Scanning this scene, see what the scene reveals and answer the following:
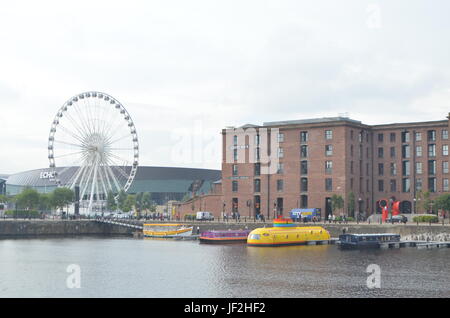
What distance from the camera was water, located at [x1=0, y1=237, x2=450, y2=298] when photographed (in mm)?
52875

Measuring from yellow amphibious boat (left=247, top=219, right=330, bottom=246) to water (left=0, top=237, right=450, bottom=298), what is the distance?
2581mm

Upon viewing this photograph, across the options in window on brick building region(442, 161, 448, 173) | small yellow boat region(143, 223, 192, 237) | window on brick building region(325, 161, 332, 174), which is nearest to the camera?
small yellow boat region(143, 223, 192, 237)

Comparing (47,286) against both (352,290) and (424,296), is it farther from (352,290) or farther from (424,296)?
(424,296)

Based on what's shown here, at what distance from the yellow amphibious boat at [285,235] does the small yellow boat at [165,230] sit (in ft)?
78.9

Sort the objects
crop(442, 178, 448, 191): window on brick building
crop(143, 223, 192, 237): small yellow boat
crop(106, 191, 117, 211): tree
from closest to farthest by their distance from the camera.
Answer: crop(143, 223, 192, 237): small yellow boat < crop(442, 178, 448, 191): window on brick building < crop(106, 191, 117, 211): tree

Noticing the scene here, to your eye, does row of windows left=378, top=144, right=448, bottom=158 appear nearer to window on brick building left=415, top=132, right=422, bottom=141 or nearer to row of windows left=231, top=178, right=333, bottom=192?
window on brick building left=415, top=132, right=422, bottom=141

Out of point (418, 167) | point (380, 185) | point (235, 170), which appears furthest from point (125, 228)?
point (418, 167)

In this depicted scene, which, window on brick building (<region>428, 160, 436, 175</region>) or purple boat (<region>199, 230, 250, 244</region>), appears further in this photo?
window on brick building (<region>428, 160, 436, 175</region>)

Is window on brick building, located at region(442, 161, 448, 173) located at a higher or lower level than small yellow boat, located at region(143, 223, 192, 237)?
higher

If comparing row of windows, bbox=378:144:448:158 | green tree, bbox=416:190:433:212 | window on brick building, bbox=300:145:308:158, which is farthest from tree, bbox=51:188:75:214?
green tree, bbox=416:190:433:212

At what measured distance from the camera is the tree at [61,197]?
152m

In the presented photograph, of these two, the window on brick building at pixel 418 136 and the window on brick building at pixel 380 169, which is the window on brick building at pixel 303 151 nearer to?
the window on brick building at pixel 380 169
